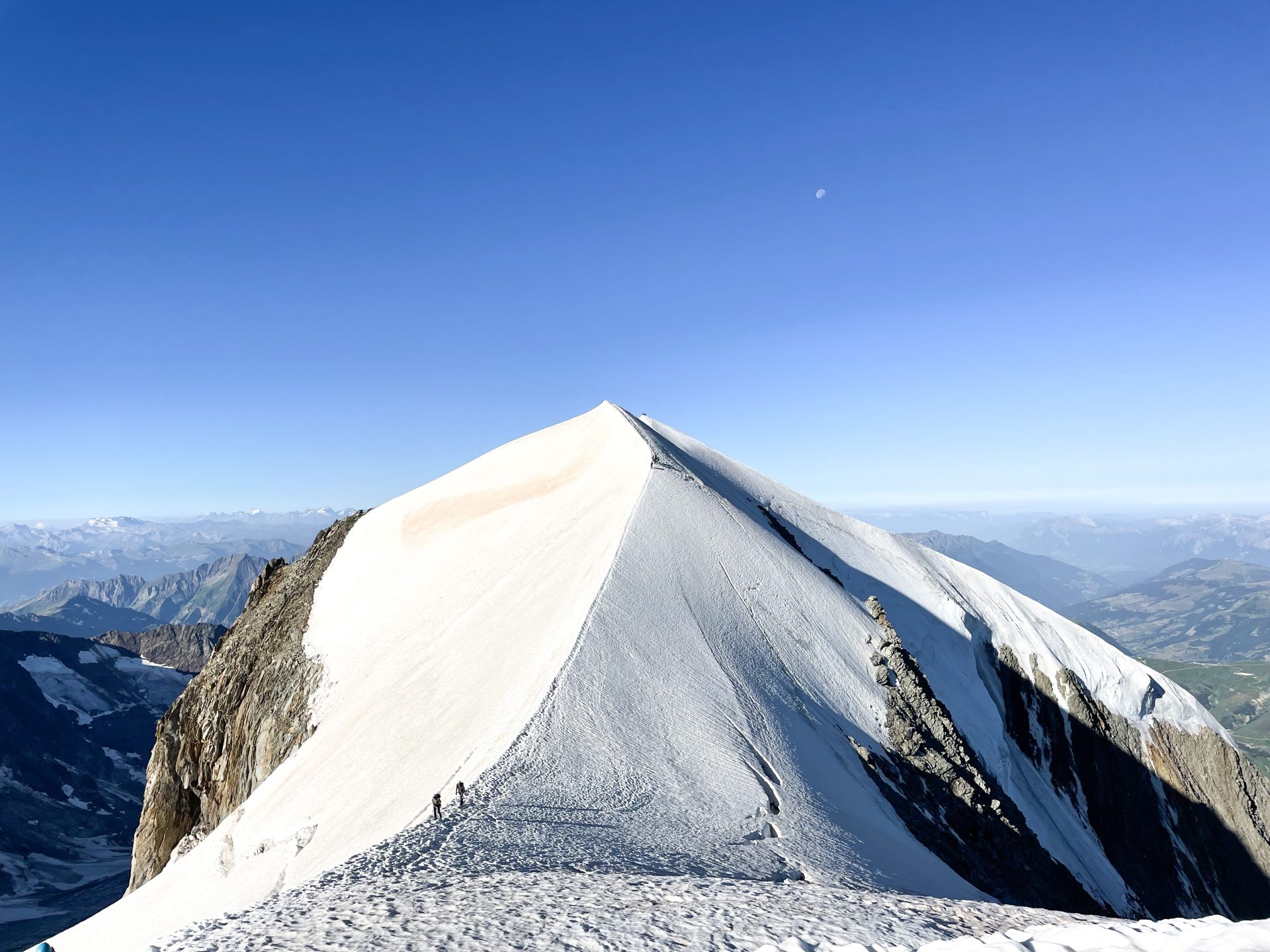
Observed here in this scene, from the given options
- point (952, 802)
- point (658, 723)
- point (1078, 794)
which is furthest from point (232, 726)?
point (1078, 794)

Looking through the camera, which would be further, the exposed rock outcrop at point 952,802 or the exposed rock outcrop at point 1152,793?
the exposed rock outcrop at point 1152,793

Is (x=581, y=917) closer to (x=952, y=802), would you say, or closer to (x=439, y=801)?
(x=439, y=801)

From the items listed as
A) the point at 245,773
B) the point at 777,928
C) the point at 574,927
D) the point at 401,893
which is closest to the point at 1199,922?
the point at 777,928

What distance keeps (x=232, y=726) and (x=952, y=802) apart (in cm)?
4005

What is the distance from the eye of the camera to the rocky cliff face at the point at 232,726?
40469mm

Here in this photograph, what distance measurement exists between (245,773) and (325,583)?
13.0 metres

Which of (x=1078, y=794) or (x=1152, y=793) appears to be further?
(x=1152, y=793)

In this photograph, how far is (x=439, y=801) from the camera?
60.0 ft

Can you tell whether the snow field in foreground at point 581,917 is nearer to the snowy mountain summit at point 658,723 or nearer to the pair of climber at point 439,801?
the snowy mountain summit at point 658,723

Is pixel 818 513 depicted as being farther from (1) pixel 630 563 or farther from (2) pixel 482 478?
(1) pixel 630 563

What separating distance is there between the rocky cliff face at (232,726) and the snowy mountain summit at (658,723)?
0.23 metres

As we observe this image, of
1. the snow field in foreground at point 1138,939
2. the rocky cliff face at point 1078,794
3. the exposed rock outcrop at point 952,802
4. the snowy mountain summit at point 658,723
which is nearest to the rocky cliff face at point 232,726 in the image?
the snowy mountain summit at point 658,723

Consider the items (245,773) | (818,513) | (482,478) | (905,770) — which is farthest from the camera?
(818,513)

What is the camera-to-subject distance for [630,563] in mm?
33250
